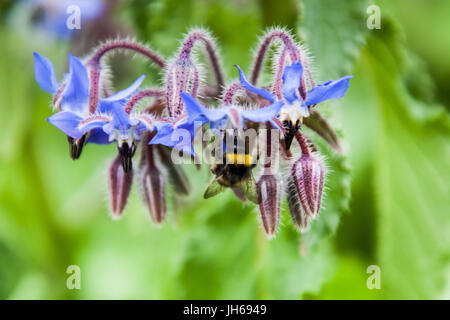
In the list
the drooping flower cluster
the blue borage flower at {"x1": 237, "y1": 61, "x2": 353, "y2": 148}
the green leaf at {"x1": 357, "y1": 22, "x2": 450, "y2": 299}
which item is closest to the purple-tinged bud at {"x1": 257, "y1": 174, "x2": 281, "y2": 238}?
the drooping flower cluster

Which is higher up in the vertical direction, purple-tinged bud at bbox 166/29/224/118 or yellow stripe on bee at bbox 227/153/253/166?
purple-tinged bud at bbox 166/29/224/118

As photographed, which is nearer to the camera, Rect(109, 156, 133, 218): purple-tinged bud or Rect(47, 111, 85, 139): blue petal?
Rect(47, 111, 85, 139): blue petal

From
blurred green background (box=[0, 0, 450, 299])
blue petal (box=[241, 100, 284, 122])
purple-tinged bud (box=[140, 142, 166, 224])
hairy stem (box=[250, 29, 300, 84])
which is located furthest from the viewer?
blurred green background (box=[0, 0, 450, 299])

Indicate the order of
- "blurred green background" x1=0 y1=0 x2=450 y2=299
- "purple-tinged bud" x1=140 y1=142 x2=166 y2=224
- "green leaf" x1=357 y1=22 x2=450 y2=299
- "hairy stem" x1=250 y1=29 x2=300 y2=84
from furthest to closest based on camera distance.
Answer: "green leaf" x1=357 y1=22 x2=450 y2=299
"blurred green background" x1=0 y1=0 x2=450 y2=299
"purple-tinged bud" x1=140 y1=142 x2=166 y2=224
"hairy stem" x1=250 y1=29 x2=300 y2=84

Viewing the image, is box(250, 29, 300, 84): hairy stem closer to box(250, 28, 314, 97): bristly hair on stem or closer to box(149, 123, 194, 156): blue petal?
box(250, 28, 314, 97): bristly hair on stem

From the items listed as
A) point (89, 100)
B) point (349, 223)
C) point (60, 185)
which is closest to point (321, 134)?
point (89, 100)

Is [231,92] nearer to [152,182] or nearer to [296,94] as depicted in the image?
[296,94]

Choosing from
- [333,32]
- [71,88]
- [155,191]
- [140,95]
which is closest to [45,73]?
[71,88]

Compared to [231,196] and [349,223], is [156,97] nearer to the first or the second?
[231,196]

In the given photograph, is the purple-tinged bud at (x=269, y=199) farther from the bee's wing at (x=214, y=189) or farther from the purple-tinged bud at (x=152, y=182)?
the purple-tinged bud at (x=152, y=182)
